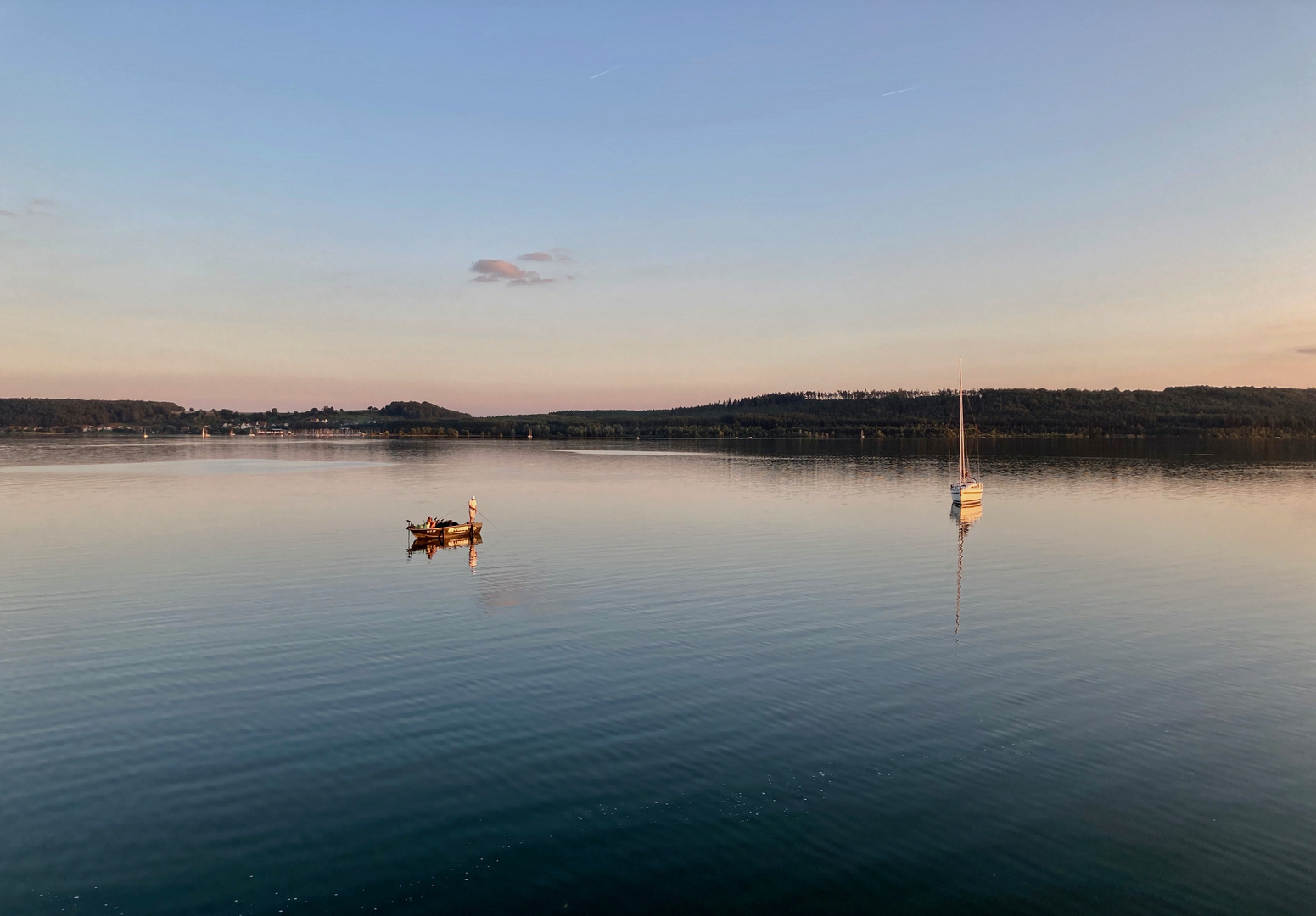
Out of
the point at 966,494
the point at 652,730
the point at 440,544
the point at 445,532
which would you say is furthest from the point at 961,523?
the point at 652,730

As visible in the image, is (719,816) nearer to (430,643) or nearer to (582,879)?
(582,879)

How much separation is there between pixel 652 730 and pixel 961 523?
45245 millimetres

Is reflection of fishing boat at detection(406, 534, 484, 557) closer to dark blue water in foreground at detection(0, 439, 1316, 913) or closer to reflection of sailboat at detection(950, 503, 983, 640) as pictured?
dark blue water in foreground at detection(0, 439, 1316, 913)

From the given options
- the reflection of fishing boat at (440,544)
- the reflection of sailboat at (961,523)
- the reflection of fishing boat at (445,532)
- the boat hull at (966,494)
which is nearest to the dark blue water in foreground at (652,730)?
the reflection of sailboat at (961,523)

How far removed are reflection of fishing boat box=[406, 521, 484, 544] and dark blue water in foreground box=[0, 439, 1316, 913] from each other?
3.70m

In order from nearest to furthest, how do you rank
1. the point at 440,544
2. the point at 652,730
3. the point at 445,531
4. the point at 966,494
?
the point at 652,730, the point at 440,544, the point at 445,531, the point at 966,494

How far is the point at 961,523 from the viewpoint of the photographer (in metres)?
58.2

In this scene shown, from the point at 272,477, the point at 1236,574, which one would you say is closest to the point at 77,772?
the point at 1236,574

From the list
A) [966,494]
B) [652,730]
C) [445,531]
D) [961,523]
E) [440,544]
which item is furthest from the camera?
[966,494]

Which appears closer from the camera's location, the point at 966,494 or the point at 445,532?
the point at 445,532

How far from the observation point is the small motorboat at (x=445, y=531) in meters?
47.6

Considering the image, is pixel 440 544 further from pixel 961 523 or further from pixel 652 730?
pixel 961 523

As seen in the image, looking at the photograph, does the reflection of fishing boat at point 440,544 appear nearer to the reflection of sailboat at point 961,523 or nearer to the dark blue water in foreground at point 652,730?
the dark blue water in foreground at point 652,730

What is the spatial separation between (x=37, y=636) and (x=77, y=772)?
1329 cm
